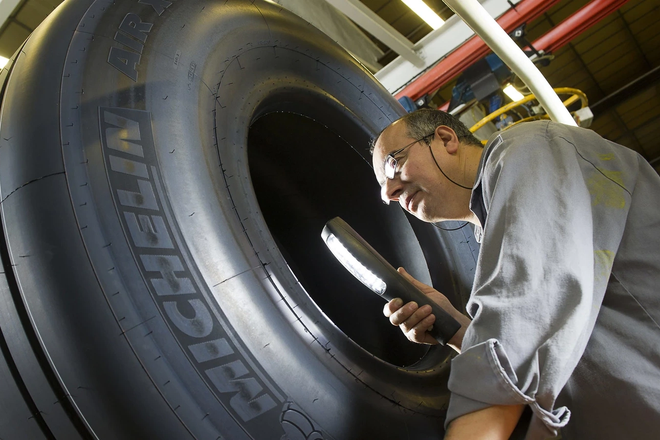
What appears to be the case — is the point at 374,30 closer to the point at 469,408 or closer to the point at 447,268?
the point at 447,268

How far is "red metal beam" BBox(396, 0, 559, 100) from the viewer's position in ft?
9.90

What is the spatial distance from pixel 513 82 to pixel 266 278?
3.20 meters

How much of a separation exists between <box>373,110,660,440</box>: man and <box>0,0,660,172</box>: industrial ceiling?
456 cm

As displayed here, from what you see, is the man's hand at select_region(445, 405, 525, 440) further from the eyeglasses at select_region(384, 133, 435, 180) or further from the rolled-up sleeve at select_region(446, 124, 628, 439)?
the eyeglasses at select_region(384, 133, 435, 180)

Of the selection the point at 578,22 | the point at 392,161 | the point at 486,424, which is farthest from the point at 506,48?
the point at 578,22

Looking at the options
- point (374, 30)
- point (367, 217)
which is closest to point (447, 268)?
point (367, 217)

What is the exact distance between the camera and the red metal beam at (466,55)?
3018mm

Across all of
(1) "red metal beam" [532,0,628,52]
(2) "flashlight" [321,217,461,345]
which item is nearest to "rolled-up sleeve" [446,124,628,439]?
(2) "flashlight" [321,217,461,345]

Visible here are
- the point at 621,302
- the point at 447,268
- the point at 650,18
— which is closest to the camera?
the point at 621,302

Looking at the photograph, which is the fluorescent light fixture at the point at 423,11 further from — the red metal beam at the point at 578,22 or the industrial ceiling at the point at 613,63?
the industrial ceiling at the point at 613,63

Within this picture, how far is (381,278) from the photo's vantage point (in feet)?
3.39

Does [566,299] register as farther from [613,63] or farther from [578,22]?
[613,63]

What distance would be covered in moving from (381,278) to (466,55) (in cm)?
252

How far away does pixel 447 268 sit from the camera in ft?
4.48
